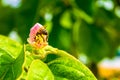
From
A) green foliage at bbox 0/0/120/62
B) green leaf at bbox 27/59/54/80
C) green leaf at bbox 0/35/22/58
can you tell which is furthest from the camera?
green foliage at bbox 0/0/120/62

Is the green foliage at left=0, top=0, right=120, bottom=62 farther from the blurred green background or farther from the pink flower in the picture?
the pink flower

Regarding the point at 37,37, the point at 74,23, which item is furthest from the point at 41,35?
the point at 74,23

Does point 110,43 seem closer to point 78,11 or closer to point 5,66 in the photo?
point 78,11

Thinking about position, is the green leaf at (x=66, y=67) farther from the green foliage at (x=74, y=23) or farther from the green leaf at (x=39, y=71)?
the green foliage at (x=74, y=23)

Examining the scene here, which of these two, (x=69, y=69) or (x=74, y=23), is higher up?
(x=74, y=23)

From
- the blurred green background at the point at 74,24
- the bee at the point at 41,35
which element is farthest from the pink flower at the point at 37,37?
the blurred green background at the point at 74,24

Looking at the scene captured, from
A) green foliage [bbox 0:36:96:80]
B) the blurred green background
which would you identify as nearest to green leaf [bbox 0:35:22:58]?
green foliage [bbox 0:36:96:80]

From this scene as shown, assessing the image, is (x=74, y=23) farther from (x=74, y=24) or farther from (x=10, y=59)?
(x=10, y=59)
